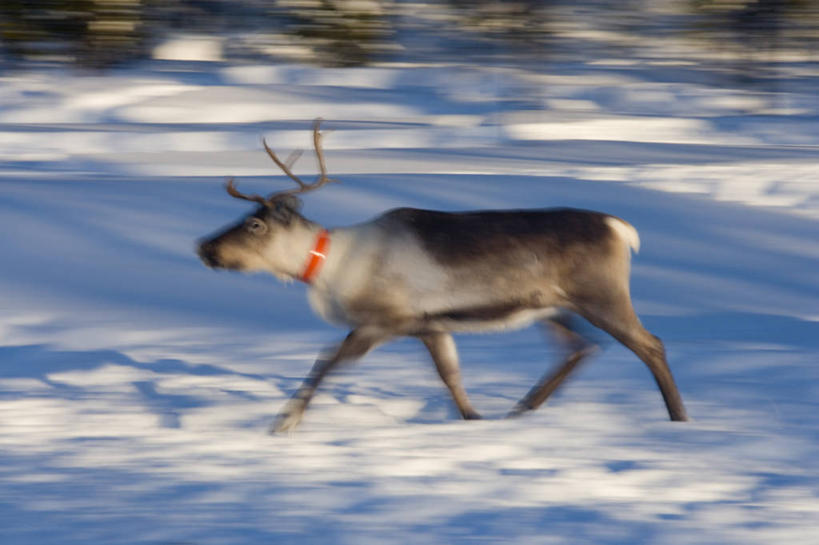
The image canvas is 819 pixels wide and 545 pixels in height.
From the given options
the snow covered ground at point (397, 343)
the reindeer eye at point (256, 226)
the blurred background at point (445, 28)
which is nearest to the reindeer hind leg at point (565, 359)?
the snow covered ground at point (397, 343)

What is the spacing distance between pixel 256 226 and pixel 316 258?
289 millimetres

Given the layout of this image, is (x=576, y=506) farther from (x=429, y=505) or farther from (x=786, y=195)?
(x=786, y=195)

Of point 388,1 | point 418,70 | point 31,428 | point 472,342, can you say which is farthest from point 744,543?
point 418,70

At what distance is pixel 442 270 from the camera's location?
520 cm

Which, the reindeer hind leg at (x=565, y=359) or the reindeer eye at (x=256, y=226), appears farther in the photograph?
the reindeer hind leg at (x=565, y=359)

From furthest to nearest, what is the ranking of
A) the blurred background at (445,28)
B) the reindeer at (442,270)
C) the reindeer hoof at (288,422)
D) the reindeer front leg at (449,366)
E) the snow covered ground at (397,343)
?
the blurred background at (445,28), the reindeer front leg at (449,366), the reindeer hoof at (288,422), the reindeer at (442,270), the snow covered ground at (397,343)

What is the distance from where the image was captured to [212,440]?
515 centimetres

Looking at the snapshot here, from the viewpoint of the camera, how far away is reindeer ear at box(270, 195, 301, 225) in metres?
5.28

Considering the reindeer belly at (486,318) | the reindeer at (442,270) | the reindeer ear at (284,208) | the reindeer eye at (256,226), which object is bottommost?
the reindeer belly at (486,318)

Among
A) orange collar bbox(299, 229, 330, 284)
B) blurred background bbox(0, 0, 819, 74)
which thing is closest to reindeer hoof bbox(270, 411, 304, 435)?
orange collar bbox(299, 229, 330, 284)

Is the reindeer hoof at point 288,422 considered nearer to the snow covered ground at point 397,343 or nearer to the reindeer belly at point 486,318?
the snow covered ground at point 397,343

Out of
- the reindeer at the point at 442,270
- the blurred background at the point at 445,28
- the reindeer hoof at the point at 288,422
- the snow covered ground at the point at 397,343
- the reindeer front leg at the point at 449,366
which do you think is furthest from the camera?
the blurred background at the point at 445,28

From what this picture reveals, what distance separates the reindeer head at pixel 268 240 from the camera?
5262 millimetres

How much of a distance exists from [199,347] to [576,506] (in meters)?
3.72
